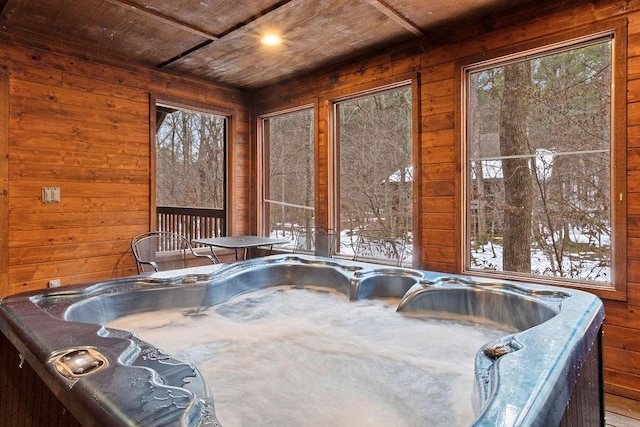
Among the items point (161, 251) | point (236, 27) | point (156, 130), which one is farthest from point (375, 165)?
point (161, 251)

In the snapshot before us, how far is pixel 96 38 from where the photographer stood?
3109 mm

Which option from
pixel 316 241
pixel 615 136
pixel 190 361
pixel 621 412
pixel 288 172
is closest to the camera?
pixel 190 361

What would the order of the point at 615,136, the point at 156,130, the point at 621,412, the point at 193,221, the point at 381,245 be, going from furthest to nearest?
the point at 193,221 < the point at 156,130 < the point at 381,245 < the point at 615,136 < the point at 621,412

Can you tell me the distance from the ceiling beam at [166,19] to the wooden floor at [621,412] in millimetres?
3515

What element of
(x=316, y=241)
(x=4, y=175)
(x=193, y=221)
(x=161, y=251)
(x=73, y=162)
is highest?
(x=73, y=162)

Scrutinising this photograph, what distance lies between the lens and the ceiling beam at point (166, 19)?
8.14ft

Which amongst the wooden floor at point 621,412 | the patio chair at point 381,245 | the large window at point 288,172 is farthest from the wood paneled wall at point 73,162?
the wooden floor at point 621,412

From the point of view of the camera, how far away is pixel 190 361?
1.41m

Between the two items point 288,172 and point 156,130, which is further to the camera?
point 288,172

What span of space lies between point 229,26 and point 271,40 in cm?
38

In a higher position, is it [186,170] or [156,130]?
[156,130]

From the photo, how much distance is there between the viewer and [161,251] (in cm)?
404

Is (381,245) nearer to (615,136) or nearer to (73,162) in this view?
(615,136)

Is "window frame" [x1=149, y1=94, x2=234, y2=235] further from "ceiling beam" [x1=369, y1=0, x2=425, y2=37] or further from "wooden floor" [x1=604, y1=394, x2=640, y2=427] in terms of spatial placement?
"wooden floor" [x1=604, y1=394, x2=640, y2=427]
